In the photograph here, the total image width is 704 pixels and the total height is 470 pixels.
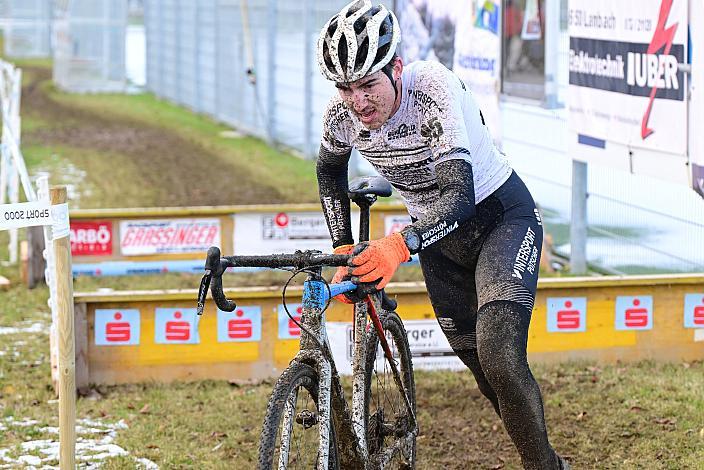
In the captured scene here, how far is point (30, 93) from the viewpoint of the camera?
32.1m

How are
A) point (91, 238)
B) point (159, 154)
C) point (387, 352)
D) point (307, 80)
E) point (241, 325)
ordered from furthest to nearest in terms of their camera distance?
point (159, 154) → point (307, 80) → point (91, 238) → point (241, 325) → point (387, 352)

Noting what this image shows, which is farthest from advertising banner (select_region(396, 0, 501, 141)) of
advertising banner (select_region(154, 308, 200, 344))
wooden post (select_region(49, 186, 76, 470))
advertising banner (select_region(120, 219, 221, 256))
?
wooden post (select_region(49, 186, 76, 470))

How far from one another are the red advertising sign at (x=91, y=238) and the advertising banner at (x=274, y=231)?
1061 mm

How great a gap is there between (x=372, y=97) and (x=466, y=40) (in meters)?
7.98

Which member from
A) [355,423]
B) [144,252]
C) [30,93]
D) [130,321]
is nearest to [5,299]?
[144,252]

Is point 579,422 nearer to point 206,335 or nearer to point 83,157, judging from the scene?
point 206,335

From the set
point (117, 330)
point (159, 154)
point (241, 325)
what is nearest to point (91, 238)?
point (117, 330)

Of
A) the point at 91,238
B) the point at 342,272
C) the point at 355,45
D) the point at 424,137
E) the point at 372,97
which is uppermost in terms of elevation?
the point at 355,45

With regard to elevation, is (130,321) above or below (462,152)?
below

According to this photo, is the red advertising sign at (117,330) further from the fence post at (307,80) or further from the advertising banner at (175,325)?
the fence post at (307,80)

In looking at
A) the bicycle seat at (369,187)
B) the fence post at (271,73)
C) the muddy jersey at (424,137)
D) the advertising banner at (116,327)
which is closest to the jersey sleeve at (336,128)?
the muddy jersey at (424,137)

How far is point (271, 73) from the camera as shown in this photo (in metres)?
20.2

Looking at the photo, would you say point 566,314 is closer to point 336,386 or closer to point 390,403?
point 390,403

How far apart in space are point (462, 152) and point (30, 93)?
29.2 meters
